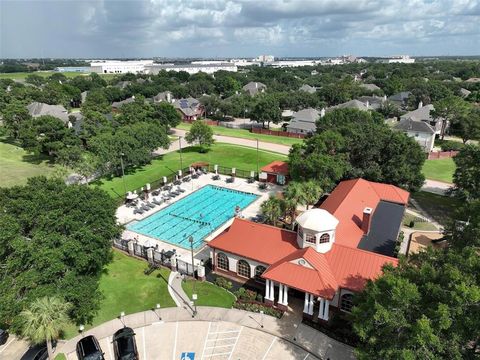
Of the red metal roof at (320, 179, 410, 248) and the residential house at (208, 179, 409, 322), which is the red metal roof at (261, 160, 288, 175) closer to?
the red metal roof at (320, 179, 410, 248)

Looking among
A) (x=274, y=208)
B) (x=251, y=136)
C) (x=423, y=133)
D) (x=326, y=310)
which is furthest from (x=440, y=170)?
(x=326, y=310)

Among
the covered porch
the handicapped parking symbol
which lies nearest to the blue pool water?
the covered porch

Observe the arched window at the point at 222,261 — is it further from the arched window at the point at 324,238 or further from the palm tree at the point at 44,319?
the palm tree at the point at 44,319

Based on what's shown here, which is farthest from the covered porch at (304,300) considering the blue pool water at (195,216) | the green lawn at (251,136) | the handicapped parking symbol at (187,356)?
the green lawn at (251,136)

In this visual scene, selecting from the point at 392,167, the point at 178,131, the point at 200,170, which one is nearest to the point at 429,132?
the point at 392,167

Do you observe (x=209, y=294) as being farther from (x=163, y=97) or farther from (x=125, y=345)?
(x=163, y=97)

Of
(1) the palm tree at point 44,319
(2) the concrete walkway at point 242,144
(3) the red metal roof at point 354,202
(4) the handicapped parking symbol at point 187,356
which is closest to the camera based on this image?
(1) the palm tree at point 44,319

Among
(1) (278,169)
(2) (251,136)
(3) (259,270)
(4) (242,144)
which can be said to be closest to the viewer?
(3) (259,270)
